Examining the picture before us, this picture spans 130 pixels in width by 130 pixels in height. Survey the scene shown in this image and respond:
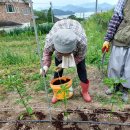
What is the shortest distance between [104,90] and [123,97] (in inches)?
16.0

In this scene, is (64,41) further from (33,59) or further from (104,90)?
(33,59)

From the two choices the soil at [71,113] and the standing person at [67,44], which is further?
the soil at [71,113]

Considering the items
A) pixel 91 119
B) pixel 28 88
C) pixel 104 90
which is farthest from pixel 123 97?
pixel 28 88

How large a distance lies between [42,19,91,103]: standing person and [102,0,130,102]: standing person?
16.8 inches

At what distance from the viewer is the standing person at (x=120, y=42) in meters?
2.96

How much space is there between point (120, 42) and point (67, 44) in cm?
92

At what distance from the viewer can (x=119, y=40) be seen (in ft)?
9.87

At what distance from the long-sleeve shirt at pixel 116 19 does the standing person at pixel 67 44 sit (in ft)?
1.62

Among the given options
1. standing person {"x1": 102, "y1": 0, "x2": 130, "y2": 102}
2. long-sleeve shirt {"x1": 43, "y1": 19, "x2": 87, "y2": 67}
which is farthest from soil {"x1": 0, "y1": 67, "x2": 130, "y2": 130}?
long-sleeve shirt {"x1": 43, "y1": 19, "x2": 87, "y2": 67}

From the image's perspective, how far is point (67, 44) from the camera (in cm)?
241

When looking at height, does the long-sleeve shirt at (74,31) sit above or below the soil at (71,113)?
above

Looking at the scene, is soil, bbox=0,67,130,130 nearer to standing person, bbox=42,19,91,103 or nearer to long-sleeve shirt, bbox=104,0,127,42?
standing person, bbox=42,19,91,103

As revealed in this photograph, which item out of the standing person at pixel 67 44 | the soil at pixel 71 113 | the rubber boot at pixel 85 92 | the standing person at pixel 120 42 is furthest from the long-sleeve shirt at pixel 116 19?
the soil at pixel 71 113

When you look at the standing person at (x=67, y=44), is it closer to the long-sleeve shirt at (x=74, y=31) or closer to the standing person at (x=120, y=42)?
the long-sleeve shirt at (x=74, y=31)
